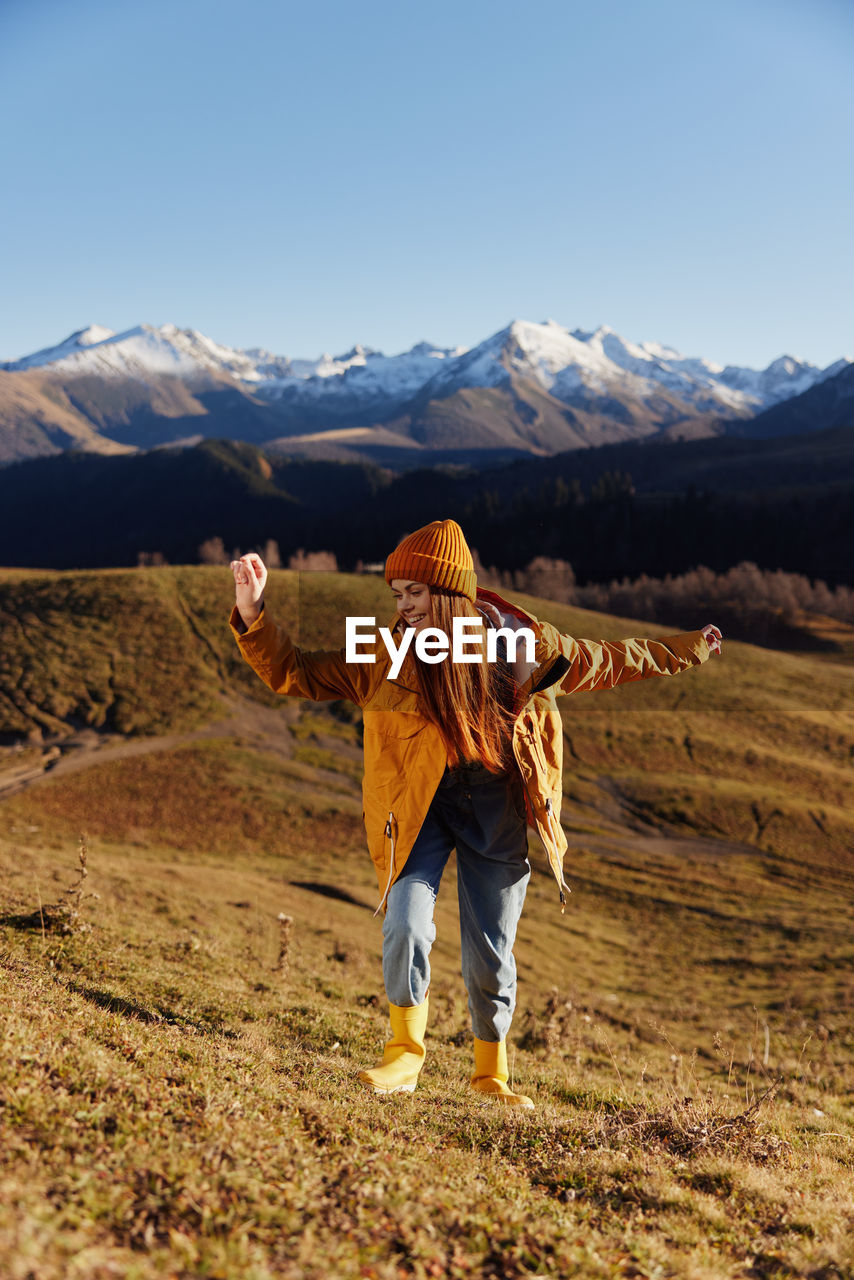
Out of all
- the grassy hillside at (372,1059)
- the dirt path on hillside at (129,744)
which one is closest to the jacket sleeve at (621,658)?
the grassy hillside at (372,1059)

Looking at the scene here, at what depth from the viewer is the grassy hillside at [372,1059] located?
3.04 metres

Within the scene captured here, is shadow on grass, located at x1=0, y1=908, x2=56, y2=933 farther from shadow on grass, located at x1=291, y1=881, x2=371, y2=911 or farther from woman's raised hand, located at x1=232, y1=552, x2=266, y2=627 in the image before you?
shadow on grass, located at x1=291, y1=881, x2=371, y2=911

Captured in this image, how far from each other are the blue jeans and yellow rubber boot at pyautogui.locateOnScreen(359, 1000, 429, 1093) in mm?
101

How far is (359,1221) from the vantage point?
3.13 meters

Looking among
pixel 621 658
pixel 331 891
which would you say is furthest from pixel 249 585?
pixel 331 891

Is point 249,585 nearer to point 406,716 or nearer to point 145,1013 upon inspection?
point 406,716

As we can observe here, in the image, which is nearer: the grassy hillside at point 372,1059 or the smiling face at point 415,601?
the grassy hillside at point 372,1059

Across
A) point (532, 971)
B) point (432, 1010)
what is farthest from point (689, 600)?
point (432, 1010)

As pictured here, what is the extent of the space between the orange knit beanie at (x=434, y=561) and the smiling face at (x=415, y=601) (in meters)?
0.04

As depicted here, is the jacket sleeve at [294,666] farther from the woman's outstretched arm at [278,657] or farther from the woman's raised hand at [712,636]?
the woman's raised hand at [712,636]

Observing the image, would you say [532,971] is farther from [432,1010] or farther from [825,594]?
[825,594]

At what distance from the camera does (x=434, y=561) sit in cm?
479

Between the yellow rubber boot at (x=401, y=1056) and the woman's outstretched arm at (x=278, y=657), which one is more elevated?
the woman's outstretched arm at (x=278, y=657)

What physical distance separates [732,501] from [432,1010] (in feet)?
490
